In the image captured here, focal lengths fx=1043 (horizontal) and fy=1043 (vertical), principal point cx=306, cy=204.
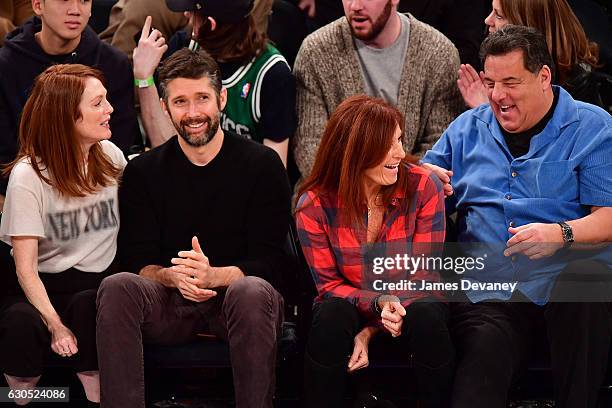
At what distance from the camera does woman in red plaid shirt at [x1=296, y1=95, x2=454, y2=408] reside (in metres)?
3.05

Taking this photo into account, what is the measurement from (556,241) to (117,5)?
203 cm

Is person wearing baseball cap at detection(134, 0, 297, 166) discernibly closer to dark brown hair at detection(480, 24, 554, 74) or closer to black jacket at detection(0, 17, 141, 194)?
black jacket at detection(0, 17, 141, 194)

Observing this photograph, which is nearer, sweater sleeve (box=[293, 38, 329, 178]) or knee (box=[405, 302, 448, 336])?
knee (box=[405, 302, 448, 336])

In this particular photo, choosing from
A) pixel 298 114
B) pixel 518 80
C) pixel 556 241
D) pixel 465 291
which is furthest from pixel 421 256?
pixel 298 114

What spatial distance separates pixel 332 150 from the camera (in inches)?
123

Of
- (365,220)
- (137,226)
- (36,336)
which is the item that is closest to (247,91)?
(137,226)

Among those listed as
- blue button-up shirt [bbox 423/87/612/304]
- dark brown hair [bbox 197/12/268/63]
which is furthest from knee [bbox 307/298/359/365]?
dark brown hair [bbox 197/12/268/63]

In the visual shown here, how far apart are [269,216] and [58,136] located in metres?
0.69

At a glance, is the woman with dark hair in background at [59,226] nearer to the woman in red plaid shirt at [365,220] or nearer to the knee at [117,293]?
the knee at [117,293]

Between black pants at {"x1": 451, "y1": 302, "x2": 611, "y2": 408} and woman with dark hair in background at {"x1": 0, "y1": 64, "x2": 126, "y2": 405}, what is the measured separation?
1.08 metres

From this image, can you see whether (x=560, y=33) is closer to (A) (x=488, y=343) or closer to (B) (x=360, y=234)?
(B) (x=360, y=234)

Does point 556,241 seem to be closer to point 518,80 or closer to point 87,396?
point 518,80

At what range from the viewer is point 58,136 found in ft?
10.5

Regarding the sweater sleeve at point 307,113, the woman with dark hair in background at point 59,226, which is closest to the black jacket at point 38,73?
the woman with dark hair in background at point 59,226
